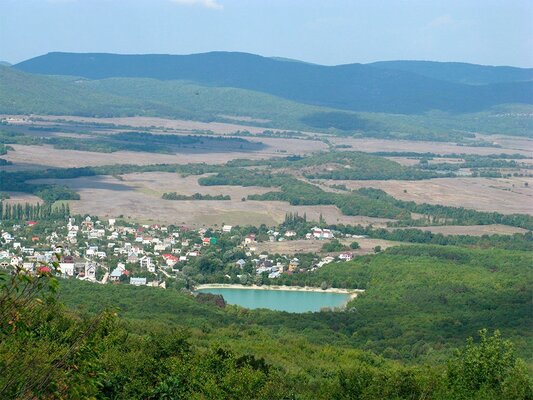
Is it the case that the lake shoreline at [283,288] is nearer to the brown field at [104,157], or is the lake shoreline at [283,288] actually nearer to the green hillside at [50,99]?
the brown field at [104,157]

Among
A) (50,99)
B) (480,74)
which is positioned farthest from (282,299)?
(480,74)

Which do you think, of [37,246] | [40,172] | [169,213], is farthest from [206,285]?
[40,172]

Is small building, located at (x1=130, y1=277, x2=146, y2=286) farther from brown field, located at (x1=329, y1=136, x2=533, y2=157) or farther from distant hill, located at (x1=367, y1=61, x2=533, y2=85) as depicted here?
distant hill, located at (x1=367, y1=61, x2=533, y2=85)

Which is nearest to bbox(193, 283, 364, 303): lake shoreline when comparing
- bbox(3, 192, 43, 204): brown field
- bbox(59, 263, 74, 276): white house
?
bbox(59, 263, 74, 276): white house

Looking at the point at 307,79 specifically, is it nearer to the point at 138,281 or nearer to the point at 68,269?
the point at 68,269

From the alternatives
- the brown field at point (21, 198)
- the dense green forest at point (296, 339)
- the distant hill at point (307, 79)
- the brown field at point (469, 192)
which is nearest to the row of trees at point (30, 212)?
the brown field at point (21, 198)

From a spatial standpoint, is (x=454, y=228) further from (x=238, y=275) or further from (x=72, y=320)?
(x=72, y=320)

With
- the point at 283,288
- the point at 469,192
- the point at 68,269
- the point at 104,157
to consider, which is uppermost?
the point at 104,157

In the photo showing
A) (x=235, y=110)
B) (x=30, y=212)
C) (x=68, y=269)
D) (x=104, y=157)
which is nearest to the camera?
(x=68, y=269)
